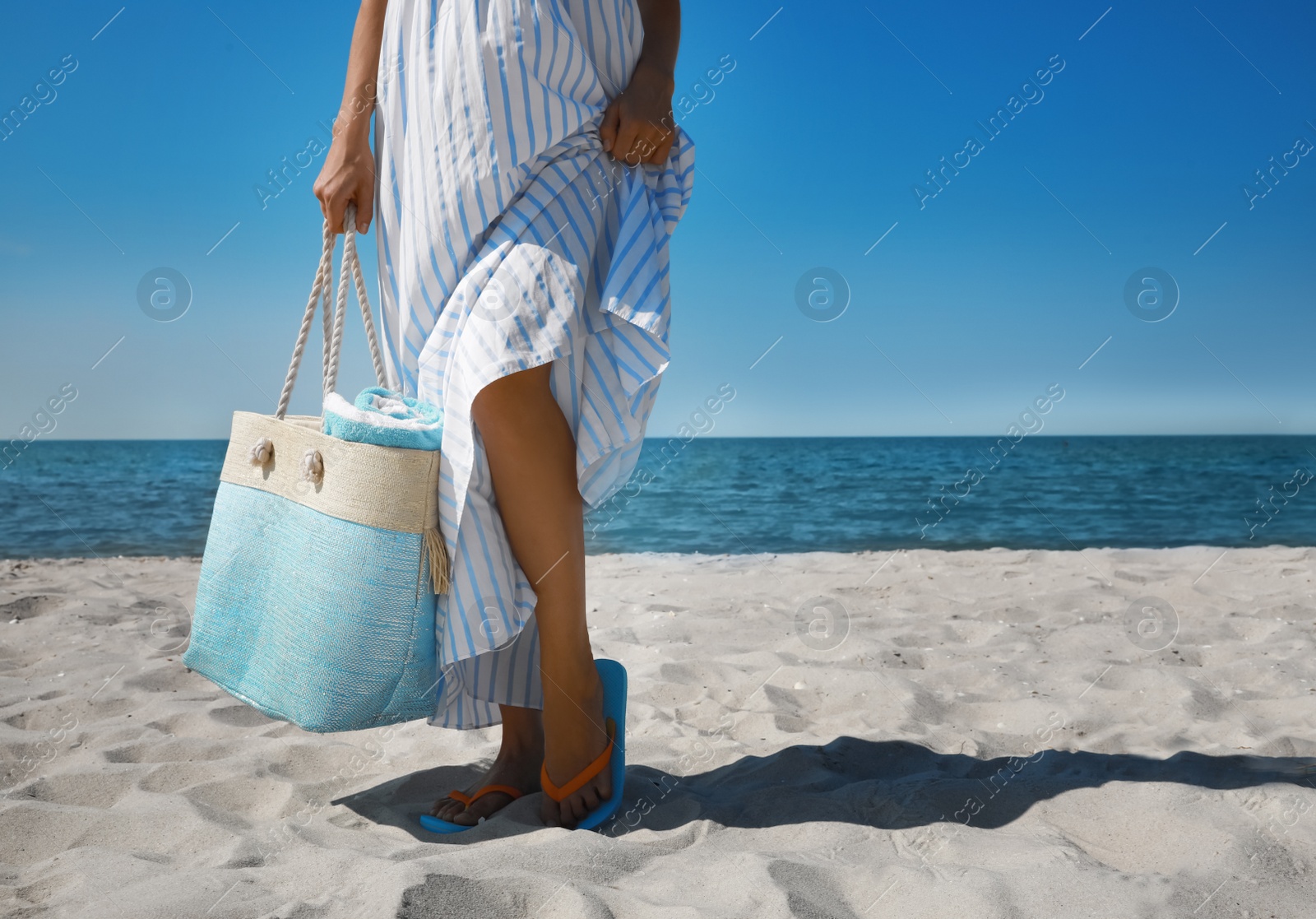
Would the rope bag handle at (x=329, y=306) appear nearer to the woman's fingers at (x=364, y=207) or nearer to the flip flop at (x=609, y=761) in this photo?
the woman's fingers at (x=364, y=207)

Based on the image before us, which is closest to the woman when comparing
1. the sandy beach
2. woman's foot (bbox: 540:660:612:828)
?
woman's foot (bbox: 540:660:612:828)

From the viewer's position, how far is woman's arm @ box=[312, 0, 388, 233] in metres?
1.65

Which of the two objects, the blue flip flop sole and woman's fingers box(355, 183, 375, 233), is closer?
the blue flip flop sole

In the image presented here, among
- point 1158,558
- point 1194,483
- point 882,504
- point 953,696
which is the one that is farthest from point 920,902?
point 1194,483

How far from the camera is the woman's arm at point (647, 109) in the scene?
5.24 ft

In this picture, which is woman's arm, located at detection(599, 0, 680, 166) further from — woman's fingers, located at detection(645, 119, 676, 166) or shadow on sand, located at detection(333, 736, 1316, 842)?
shadow on sand, located at detection(333, 736, 1316, 842)

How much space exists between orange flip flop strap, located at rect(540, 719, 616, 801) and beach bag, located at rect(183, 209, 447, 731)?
26 centimetres

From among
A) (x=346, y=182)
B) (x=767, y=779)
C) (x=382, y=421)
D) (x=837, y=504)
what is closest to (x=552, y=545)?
(x=382, y=421)

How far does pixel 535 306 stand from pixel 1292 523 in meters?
12.2

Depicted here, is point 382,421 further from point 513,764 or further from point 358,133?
point 513,764

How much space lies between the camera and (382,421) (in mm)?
1418

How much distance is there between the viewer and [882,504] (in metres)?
14.1

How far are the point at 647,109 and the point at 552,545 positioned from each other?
880mm

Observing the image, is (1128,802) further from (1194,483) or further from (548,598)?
(1194,483)
